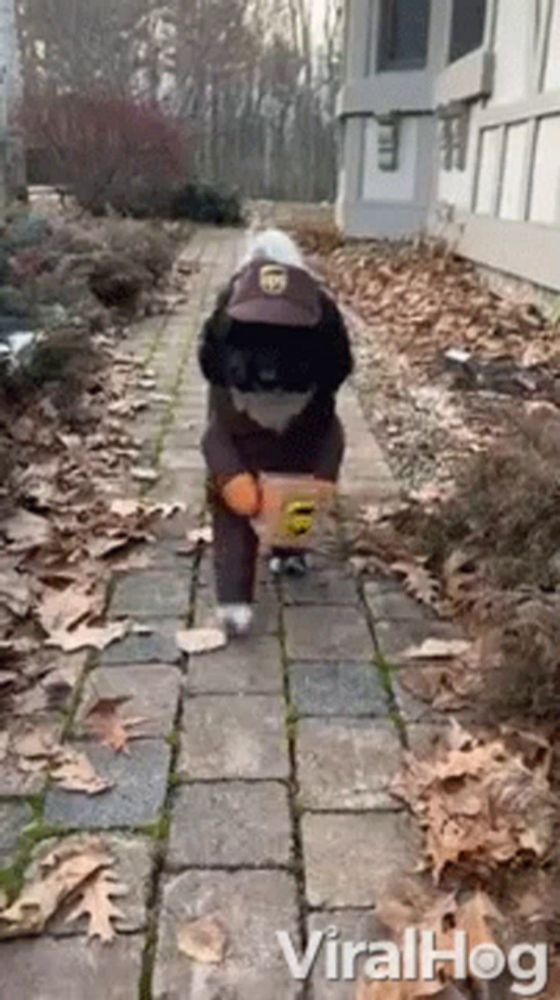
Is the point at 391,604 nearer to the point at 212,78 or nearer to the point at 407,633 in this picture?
the point at 407,633

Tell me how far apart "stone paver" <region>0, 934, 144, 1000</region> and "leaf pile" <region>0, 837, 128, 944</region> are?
0.03 meters

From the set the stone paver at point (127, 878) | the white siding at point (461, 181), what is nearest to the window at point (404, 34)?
the white siding at point (461, 181)

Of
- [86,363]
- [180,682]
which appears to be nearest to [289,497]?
[180,682]

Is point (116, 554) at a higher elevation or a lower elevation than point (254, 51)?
lower

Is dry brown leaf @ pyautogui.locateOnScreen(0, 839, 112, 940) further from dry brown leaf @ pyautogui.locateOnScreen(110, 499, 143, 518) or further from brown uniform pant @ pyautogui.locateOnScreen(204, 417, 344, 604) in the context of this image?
dry brown leaf @ pyautogui.locateOnScreen(110, 499, 143, 518)

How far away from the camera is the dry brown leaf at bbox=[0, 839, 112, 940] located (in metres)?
1.69

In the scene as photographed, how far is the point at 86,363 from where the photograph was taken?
5.21 meters

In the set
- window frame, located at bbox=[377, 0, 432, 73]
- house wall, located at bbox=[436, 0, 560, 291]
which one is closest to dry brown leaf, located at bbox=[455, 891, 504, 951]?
house wall, located at bbox=[436, 0, 560, 291]

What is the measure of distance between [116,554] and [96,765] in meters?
1.22

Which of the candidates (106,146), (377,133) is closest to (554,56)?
(377,133)

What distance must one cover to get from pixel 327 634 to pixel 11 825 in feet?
3.53

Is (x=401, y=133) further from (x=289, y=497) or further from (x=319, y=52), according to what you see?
(x=319, y=52)

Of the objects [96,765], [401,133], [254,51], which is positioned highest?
[254,51]

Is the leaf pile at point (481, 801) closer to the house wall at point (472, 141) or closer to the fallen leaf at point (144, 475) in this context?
the fallen leaf at point (144, 475)
